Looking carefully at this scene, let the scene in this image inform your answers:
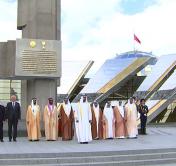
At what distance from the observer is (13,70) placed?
1588 centimetres

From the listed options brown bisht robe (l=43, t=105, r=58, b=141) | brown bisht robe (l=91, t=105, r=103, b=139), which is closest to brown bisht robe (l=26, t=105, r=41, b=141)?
brown bisht robe (l=43, t=105, r=58, b=141)

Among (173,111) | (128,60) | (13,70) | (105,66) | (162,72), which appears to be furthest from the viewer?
(105,66)

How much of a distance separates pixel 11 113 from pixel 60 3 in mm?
5547

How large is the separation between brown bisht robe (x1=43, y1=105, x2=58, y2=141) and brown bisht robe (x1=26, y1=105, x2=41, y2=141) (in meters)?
0.26

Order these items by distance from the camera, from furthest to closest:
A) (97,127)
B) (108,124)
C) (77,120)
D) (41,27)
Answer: (41,27), (108,124), (97,127), (77,120)

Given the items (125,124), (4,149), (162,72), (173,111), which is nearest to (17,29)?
(125,124)

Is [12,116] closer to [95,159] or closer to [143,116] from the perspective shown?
[95,159]

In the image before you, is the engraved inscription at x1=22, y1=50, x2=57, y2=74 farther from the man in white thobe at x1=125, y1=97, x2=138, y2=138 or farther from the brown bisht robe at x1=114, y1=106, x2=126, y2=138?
the man in white thobe at x1=125, y1=97, x2=138, y2=138

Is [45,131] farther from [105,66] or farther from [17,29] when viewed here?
[105,66]

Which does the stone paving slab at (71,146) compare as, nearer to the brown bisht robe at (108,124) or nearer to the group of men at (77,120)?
the group of men at (77,120)

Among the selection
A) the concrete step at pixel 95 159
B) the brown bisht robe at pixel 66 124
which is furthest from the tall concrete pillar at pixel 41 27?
the concrete step at pixel 95 159

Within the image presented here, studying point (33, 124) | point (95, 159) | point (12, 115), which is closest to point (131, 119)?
point (33, 124)

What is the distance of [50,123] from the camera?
49.8 feet

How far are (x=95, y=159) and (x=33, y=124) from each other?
4670 mm
